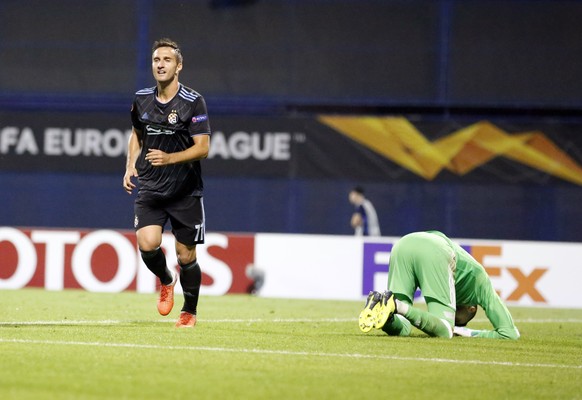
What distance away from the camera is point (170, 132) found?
10312mm

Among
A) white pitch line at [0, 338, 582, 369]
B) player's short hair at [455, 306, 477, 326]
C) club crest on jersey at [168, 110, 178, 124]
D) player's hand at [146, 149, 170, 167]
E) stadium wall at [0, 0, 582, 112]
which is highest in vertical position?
stadium wall at [0, 0, 582, 112]

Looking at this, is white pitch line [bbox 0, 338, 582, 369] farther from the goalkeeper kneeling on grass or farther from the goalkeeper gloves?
the goalkeeper gloves

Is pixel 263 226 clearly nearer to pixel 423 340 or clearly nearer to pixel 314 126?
pixel 314 126

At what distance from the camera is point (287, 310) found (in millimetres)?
15227

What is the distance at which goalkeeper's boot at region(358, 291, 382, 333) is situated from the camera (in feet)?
31.5

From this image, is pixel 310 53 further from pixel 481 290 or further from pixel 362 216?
pixel 481 290

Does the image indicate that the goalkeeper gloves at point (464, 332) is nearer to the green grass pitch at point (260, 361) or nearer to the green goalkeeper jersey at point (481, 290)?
the green goalkeeper jersey at point (481, 290)

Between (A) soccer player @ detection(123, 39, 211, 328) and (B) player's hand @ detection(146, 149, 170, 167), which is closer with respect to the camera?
(B) player's hand @ detection(146, 149, 170, 167)

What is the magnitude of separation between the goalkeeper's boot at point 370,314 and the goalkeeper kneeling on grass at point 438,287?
34 centimetres

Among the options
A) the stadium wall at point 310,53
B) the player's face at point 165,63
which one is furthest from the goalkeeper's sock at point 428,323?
the stadium wall at point 310,53

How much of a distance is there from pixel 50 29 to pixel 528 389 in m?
17.8

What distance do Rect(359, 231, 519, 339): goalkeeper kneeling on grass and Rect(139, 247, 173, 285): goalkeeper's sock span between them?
1.78 meters

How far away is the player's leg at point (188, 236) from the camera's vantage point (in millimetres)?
10438

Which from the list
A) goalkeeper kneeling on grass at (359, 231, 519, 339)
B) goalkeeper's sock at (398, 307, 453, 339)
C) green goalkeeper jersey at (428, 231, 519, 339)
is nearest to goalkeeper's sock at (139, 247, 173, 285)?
goalkeeper kneeling on grass at (359, 231, 519, 339)
